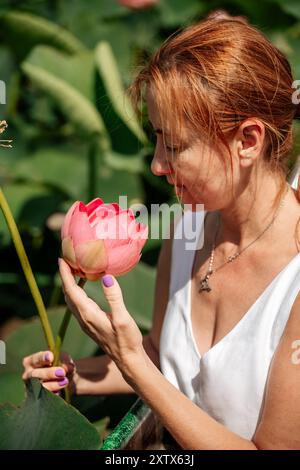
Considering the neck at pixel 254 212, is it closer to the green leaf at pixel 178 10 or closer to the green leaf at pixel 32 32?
the green leaf at pixel 32 32

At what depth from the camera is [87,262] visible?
927mm

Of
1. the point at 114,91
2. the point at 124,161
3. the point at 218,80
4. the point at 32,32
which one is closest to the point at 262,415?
the point at 218,80

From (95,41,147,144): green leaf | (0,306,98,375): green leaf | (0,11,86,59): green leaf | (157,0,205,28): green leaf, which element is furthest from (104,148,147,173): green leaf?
(157,0,205,28): green leaf

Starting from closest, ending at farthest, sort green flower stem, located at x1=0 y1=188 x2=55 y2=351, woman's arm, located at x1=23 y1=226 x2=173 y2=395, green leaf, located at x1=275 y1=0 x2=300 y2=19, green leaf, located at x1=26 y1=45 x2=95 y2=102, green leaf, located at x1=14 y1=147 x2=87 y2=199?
green flower stem, located at x1=0 y1=188 x2=55 y2=351 < woman's arm, located at x1=23 y1=226 x2=173 y2=395 < green leaf, located at x1=26 y1=45 x2=95 y2=102 < green leaf, located at x1=14 y1=147 x2=87 y2=199 < green leaf, located at x1=275 y1=0 x2=300 y2=19

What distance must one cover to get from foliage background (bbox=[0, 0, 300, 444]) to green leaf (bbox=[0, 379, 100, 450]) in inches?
18.0

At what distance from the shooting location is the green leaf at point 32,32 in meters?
2.40

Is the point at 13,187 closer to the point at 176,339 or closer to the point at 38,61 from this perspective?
the point at 38,61

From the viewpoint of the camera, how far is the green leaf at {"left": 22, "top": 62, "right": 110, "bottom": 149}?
206cm

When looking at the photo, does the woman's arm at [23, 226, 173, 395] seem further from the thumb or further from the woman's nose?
the woman's nose

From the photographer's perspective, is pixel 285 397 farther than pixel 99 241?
Yes

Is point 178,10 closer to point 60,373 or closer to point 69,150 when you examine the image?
point 69,150

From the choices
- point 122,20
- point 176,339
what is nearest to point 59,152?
point 122,20

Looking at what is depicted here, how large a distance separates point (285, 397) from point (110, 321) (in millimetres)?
280

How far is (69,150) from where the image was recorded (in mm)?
2514
